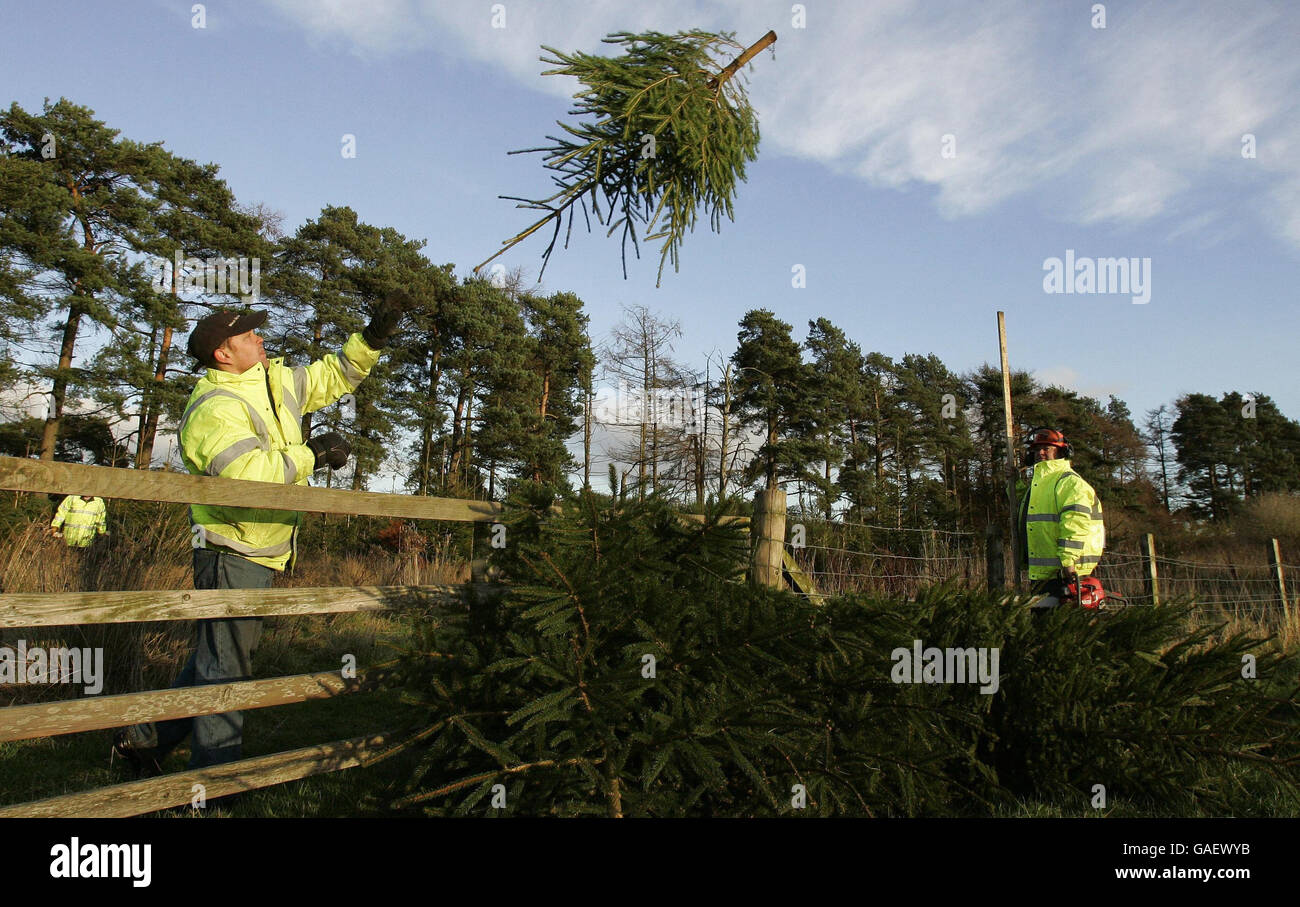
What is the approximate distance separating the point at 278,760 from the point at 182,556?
209 inches

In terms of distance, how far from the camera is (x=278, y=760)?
113 inches

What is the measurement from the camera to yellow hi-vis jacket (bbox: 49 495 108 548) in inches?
266

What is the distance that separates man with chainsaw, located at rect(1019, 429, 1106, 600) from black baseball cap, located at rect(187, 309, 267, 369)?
5.02 metres

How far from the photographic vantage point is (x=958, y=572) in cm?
333

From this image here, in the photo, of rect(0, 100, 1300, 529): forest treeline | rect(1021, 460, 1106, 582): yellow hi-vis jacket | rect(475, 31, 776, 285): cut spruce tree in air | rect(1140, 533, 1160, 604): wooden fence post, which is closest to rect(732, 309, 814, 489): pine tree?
rect(0, 100, 1300, 529): forest treeline

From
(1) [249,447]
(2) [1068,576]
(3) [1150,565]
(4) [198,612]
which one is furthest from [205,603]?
(3) [1150,565]

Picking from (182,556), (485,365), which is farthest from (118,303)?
(182,556)

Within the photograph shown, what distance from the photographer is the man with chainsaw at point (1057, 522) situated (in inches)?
207

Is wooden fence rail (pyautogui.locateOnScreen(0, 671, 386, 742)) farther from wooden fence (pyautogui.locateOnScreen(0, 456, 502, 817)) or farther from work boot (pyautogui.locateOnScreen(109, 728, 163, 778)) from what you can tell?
work boot (pyautogui.locateOnScreen(109, 728, 163, 778))

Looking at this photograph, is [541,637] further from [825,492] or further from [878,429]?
[878,429]

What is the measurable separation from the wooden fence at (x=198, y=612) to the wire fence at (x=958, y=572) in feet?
6.46

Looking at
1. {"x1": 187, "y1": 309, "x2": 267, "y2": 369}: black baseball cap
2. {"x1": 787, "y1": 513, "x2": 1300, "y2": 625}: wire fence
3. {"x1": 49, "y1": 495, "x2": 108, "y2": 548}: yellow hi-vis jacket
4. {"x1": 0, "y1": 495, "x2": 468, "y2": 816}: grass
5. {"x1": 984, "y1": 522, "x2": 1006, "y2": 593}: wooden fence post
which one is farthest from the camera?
{"x1": 49, "y1": 495, "x2": 108, "y2": 548}: yellow hi-vis jacket

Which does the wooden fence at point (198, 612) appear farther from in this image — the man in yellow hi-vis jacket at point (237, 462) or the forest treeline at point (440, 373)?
the forest treeline at point (440, 373)

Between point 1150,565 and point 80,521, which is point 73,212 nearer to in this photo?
Result: point 80,521
